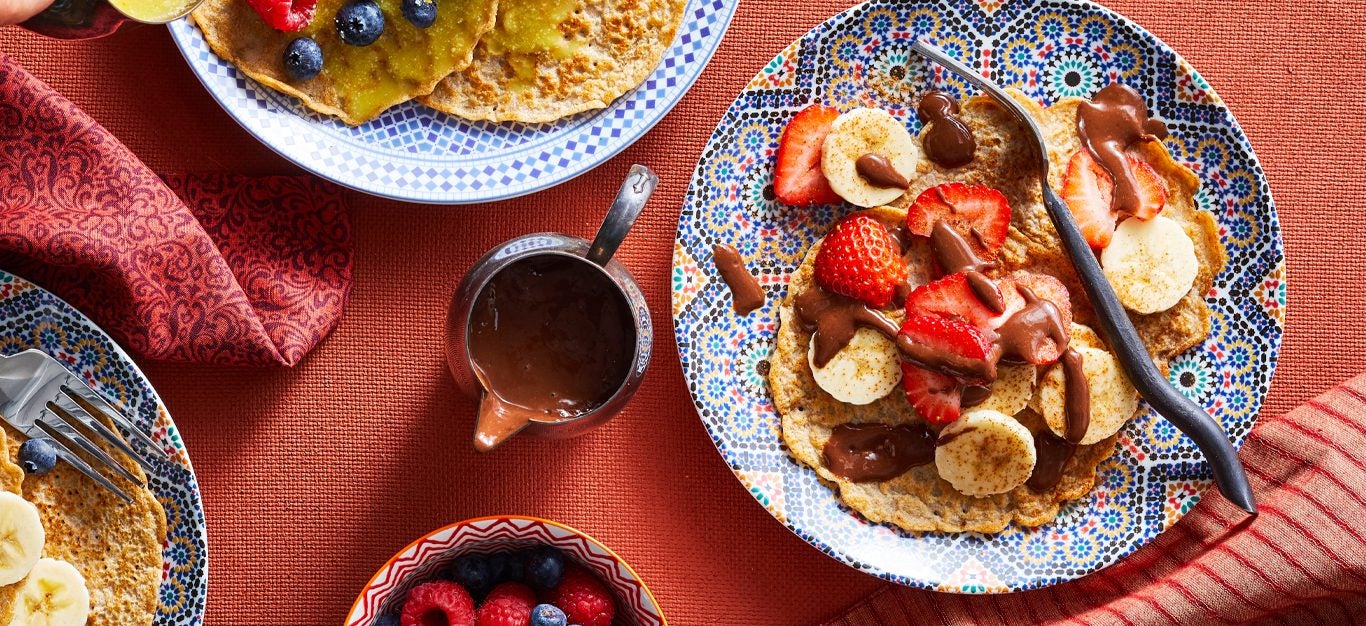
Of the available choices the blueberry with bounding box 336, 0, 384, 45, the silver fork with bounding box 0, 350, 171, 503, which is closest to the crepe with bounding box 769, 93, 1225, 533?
the blueberry with bounding box 336, 0, 384, 45

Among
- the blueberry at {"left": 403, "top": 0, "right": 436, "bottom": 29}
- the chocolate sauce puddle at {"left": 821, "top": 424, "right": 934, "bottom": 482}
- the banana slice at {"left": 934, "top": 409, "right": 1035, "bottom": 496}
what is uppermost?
the blueberry at {"left": 403, "top": 0, "right": 436, "bottom": 29}

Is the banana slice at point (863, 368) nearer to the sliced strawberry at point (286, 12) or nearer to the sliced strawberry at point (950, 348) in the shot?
the sliced strawberry at point (950, 348)

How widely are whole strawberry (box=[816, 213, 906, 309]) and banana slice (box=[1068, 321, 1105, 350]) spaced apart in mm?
346

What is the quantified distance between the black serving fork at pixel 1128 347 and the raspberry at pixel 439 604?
1309mm

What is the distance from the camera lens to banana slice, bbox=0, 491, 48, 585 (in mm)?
2033

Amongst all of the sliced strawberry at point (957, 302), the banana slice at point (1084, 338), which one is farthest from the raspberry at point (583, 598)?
the banana slice at point (1084, 338)

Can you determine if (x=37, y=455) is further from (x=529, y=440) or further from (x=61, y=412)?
(x=529, y=440)

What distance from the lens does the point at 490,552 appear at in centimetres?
218

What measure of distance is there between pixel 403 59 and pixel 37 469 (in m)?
1.00

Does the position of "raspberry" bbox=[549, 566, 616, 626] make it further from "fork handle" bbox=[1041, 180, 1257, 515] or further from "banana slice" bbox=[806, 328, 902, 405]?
"fork handle" bbox=[1041, 180, 1257, 515]

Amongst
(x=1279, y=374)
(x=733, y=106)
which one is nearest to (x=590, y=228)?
(x=733, y=106)

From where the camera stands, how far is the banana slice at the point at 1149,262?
216 cm

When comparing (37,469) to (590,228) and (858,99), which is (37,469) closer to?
(590,228)

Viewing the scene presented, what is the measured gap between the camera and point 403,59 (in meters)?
2.11
